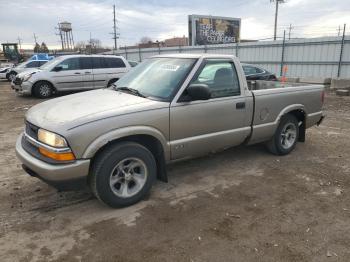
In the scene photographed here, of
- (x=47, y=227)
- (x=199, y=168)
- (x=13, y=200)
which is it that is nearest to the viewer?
(x=47, y=227)

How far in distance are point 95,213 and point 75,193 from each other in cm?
65

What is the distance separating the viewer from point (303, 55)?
18.3m

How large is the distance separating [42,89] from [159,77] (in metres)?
10.1

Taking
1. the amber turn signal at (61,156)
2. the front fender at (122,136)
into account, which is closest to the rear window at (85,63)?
the front fender at (122,136)

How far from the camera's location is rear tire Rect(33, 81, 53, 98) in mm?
12969

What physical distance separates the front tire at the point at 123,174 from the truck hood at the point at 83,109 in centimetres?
41

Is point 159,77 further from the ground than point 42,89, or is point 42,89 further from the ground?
point 159,77

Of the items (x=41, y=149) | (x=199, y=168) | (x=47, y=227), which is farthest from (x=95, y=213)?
(x=199, y=168)

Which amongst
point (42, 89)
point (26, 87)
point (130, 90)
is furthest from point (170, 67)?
point (26, 87)

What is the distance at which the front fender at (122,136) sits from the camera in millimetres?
3404

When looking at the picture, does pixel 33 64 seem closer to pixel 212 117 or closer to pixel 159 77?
pixel 159 77

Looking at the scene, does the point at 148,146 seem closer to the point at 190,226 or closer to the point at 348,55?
the point at 190,226

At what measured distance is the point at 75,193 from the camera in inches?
167

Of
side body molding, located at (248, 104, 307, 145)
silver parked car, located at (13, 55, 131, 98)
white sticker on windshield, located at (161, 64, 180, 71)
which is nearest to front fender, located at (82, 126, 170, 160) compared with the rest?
white sticker on windshield, located at (161, 64, 180, 71)
